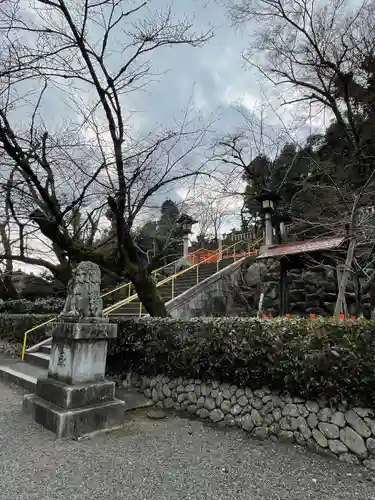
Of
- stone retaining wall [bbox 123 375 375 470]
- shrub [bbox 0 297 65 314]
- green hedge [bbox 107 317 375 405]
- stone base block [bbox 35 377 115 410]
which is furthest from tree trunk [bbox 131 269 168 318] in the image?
shrub [bbox 0 297 65 314]

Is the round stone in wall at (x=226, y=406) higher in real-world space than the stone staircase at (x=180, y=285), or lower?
lower

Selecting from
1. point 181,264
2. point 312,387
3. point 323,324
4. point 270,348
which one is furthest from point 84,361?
point 181,264

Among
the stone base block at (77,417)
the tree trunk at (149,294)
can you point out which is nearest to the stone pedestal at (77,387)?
the stone base block at (77,417)

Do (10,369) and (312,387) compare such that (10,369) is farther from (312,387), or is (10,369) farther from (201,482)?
(312,387)

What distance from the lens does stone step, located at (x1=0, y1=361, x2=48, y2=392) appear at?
6215 millimetres

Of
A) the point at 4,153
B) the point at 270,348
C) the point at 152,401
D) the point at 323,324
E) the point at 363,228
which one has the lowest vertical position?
the point at 152,401

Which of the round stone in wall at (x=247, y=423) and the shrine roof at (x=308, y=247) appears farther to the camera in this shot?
the shrine roof at (x=308, y=247)

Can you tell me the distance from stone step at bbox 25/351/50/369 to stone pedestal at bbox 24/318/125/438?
2748 millimetres

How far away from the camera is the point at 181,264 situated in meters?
16.0

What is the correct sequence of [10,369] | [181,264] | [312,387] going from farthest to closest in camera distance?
[181,264], [10,369], [312,387]

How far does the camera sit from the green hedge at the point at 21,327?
9.26 meters

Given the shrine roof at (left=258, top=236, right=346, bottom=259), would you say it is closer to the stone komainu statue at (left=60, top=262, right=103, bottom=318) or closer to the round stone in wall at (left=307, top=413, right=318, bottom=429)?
the round stone in wall at (left=307, top=413, right=318, bottom=429)

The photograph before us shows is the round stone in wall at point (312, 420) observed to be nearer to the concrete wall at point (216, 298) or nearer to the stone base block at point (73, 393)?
the stone base block at point (73, 393)

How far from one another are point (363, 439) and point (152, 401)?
139 inches
